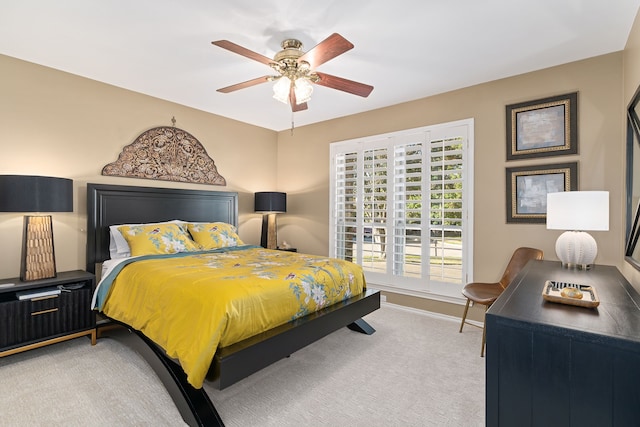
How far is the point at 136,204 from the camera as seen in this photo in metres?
3.65

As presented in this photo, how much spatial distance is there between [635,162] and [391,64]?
6.50ft

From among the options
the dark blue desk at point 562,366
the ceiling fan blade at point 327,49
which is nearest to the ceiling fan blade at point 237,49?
the ceiling fan blade at point 327,49

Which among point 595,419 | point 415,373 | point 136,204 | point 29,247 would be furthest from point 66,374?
point 595,419

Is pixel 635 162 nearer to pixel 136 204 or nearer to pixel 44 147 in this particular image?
pixel 136 204

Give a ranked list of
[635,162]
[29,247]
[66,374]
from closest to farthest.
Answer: [635,162]
[66,374]
[29,247]

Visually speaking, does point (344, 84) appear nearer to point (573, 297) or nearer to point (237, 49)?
point (237, 49)

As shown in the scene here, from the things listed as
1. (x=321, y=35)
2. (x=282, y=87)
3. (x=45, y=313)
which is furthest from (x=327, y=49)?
(x=45, y=313)

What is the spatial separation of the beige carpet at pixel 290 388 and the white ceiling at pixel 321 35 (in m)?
2.58

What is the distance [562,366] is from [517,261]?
88.2 inches

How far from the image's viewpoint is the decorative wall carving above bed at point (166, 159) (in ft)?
12.0

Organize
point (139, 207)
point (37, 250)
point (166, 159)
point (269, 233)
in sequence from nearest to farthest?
point (37, 250), point (139, 207), point (166, 159), point (269, 233)

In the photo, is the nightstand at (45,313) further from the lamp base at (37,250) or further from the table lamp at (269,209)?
the table lamp at (269,209)

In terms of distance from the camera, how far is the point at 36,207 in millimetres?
2613

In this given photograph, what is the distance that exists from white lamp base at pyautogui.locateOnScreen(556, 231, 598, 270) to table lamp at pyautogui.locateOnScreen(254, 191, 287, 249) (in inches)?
132
